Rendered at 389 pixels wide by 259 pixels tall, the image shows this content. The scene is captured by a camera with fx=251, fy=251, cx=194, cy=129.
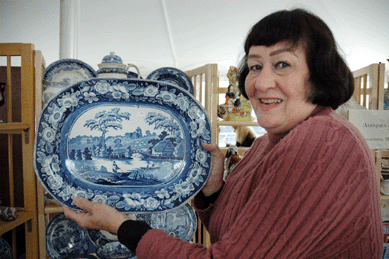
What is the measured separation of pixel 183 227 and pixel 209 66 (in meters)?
0.87

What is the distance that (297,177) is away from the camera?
21.3 inches

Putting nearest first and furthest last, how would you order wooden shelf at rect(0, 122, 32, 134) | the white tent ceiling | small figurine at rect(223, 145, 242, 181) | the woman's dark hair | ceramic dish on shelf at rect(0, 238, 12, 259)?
the woman's dark hair, wooden shelf at rect(0, 122, 32, 134), ceramic dish on shelf at rect(0, 238, 12, 259), small figurine at rect(223, 145, 242, 181), the white tent ceiling

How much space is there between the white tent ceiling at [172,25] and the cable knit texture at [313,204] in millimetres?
3842

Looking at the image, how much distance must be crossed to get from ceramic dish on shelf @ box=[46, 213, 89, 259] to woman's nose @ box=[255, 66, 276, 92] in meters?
0.85

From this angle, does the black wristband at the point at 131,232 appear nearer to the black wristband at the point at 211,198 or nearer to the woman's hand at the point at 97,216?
the woman's hand at the point at 97,216

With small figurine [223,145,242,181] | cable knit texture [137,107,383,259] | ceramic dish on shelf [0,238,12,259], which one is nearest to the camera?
cable knit texture [137,107,383,259]

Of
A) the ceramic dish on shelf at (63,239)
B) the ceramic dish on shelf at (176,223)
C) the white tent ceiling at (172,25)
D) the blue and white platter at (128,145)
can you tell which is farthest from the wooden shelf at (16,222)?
the white tent ceiling at (172,25)

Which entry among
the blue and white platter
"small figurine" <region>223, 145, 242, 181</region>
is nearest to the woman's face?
the blue and white platter

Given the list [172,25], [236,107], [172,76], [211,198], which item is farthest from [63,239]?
[172,25]

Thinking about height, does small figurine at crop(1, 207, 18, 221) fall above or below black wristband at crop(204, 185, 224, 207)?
below

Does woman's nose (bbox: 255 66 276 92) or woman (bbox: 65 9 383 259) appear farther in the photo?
woman's nose (bbox: 255 66 276 92)

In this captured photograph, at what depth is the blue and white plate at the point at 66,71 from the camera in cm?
87

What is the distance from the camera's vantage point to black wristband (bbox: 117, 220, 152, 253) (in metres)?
0.66

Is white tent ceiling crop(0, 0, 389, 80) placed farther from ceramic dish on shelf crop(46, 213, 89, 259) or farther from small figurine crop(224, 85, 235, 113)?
ceramic dish on shelf crop(46, 213, 89, 259)
